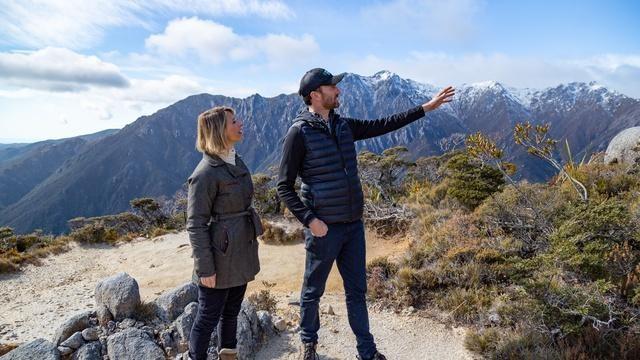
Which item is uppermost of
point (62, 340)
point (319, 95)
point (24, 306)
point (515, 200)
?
point (319, 95)

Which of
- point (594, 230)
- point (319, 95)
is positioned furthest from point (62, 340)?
point (594, 230)

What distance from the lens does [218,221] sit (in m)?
2.99

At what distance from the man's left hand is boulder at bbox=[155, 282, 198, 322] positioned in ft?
10.8

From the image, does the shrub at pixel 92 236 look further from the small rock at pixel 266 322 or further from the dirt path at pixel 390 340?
the dirt path at pixel 390 340

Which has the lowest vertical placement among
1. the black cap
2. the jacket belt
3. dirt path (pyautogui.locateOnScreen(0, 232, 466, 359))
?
dirt path (pyautogui.locateOnScreen(0, 232, 466, 359))

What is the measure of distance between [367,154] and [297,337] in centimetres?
1369

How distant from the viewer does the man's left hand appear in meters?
3.62

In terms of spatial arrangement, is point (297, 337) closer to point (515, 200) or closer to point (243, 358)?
point (243, 358)

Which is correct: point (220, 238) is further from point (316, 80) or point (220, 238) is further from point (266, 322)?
point (266, 322)

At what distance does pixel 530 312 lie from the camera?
154 inches

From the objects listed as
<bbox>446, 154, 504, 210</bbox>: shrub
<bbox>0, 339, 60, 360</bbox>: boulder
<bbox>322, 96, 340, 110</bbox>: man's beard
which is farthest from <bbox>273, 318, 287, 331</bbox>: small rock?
<bbox>446, 154, 504, 210</bbox>: shrub

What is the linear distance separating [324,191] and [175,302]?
8.85ft

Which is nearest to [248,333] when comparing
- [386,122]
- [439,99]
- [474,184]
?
[386,122]

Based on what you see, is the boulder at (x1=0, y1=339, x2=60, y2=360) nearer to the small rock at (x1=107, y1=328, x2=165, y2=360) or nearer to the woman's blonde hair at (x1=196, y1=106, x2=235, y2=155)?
the small rock at (x1=107, y1=328, x2=165, y2=360)
